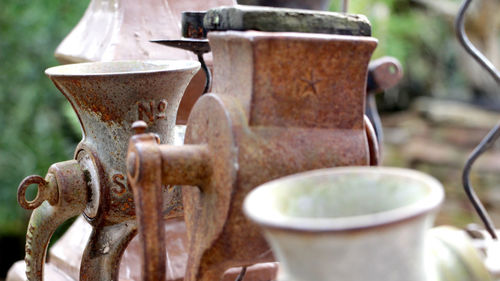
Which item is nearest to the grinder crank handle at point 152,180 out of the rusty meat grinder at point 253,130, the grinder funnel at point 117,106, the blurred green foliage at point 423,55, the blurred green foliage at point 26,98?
the rusty meat grinder at point 253,130

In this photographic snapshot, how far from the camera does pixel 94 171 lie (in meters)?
0.73

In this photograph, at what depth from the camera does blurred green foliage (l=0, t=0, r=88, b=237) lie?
246 cm

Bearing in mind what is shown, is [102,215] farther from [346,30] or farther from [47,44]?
[47,44]

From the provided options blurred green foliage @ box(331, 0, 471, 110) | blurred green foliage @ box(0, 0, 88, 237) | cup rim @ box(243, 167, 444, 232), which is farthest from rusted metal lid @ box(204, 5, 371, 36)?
blurred green foliage @ box(331, 0, 471, 110)

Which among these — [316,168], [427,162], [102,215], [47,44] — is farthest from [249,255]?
[427,162]

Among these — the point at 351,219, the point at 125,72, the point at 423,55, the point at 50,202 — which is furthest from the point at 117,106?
the point at 423,55

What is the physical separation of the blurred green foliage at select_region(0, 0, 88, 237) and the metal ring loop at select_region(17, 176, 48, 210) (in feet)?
5.70

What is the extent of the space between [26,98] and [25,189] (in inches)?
73.2

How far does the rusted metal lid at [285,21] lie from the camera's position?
23.3 inches

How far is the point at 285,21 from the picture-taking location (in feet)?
1.97

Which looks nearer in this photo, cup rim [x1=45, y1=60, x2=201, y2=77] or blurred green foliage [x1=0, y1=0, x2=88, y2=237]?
cup rim [x1=45, y1=60, x2=201, y2=77]

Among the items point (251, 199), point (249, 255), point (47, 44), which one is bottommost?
point (47, 44)

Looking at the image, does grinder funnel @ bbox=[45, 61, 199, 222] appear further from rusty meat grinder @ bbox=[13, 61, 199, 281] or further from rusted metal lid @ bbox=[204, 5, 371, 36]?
rusted metal lid @ bbox=[204, 5, 371, 36]

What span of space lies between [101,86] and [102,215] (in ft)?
0.51
